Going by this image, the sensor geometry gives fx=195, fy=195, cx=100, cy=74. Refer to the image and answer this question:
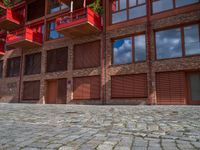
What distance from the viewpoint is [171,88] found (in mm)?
13594

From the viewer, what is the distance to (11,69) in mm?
23359

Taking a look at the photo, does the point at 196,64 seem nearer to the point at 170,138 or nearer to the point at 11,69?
the point at 170,138

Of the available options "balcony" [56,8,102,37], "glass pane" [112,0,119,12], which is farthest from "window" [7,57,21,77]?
"glass pane" [112,0,119,12]

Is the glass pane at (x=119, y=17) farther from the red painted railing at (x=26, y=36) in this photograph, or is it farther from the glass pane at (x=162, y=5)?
the red painted railing at (x=26, y=36)

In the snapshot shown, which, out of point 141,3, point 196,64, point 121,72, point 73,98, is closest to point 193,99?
point 196,64

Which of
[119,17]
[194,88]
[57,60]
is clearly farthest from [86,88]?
[194,88]

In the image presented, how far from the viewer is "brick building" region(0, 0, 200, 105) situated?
44.6 ft

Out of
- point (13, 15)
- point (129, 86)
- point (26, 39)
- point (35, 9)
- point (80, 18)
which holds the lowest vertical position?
point (129, 86)

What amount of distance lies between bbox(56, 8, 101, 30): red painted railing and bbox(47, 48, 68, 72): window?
115 inches

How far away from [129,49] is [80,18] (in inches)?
186

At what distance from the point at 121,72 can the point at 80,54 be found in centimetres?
470

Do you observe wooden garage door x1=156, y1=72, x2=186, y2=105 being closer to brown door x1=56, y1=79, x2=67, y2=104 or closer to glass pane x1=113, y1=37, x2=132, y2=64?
glass pane x1=113, y1=37, x2=132, y2=64

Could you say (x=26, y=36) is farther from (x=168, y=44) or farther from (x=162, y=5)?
(x=168, y=44)

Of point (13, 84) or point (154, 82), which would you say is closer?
point (154, 82)
